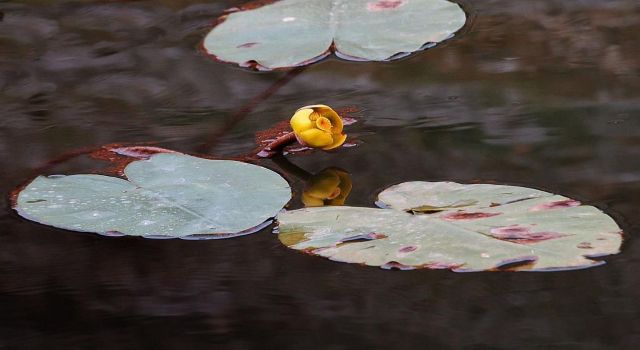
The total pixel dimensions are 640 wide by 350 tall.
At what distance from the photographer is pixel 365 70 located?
198 cm

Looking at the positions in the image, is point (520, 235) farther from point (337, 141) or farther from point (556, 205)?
point (337, 141)

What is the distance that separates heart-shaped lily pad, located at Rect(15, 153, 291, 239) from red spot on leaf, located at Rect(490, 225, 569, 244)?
0.32 m

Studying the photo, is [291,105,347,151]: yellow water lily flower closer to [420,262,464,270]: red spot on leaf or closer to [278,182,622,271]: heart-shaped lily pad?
[278,182,622,271]: heart-shaped lily pad

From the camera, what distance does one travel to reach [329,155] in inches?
65.2

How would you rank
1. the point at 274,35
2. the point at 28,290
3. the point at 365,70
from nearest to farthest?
the point at 28,290 → the point at 365,70 → the point at 274,35

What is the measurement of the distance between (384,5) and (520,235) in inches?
39.7

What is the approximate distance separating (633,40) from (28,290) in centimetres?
128

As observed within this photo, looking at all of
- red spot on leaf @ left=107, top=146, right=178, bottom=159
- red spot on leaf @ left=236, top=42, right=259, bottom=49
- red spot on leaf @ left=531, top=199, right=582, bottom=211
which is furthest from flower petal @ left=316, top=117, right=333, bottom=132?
red spot on leaf @ left=236, top=42, right=259, bottom=49

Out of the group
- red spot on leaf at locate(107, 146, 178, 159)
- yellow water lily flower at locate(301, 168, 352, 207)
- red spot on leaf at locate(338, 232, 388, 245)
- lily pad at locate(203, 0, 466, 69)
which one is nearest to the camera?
red spot on leaf at locate(338, 232, 388, 245)

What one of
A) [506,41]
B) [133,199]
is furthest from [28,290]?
[506,41]

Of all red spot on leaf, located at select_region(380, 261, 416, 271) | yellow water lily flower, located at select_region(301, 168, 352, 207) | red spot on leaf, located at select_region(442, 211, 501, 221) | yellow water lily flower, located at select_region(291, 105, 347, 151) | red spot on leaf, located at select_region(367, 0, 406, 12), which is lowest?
yellow water lily flower, located at select_region(301, 168, 352, 207)

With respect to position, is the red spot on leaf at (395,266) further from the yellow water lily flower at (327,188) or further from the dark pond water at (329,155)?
the yellow water lily flower at (327,188)

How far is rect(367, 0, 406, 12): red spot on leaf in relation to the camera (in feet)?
7.17

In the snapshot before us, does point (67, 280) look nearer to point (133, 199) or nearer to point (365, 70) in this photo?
point (133, 199)
